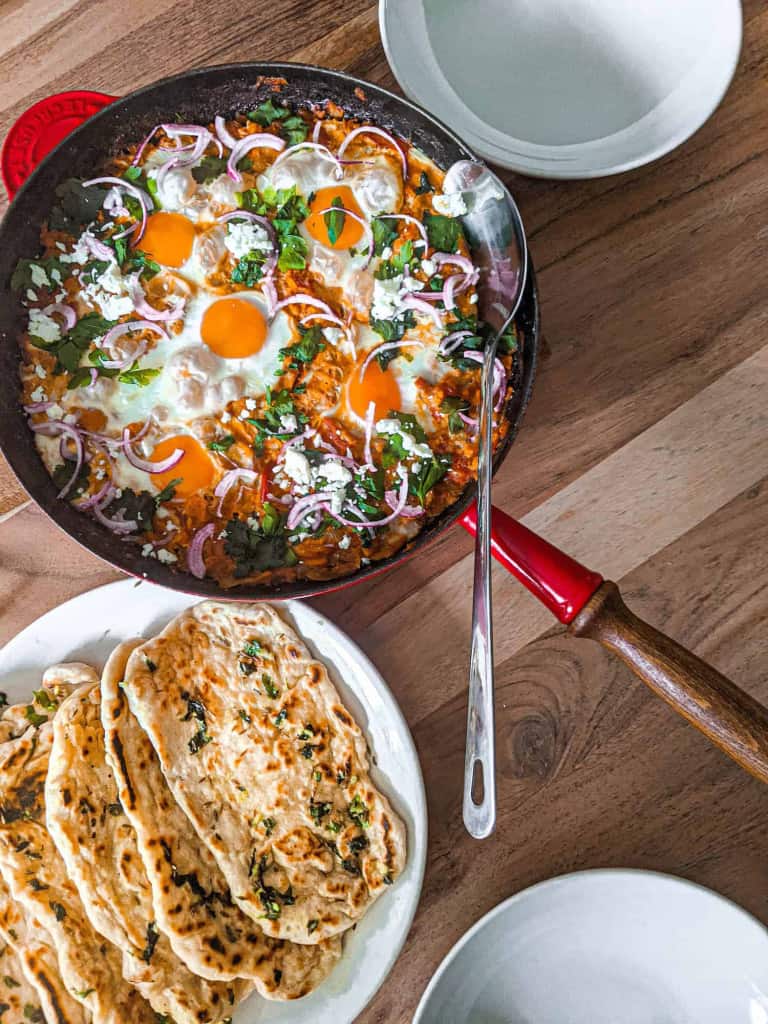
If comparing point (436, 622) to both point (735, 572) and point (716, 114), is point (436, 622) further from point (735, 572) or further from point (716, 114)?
point (716, 114)

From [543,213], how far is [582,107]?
12.0 inches

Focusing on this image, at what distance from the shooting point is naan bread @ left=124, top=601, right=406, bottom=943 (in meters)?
2.51

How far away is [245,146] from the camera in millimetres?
2406

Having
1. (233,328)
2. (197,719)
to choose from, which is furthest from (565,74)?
(197,719)

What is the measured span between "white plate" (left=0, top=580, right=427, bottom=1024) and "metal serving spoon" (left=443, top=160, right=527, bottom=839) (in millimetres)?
255

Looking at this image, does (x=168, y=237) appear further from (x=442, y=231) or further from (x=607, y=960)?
(x=607, y=960)

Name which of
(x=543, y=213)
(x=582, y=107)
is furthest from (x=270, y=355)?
(x=582, y=107)

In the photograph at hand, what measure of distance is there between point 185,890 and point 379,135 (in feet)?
7.24

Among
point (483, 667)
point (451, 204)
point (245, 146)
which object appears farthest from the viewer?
point (245, 146)

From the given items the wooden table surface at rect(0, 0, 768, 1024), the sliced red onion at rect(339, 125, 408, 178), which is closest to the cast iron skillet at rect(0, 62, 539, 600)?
the sliced red onion at rect(339, 125, 408, 178)

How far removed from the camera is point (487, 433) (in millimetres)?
2104

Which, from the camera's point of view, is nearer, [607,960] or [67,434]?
[67,434]

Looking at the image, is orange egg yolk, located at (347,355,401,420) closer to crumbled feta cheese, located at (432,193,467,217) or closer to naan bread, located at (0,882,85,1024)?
crumbled feta cheese, located at (432,193,467,217)

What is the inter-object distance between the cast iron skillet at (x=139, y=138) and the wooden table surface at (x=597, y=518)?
34cm
